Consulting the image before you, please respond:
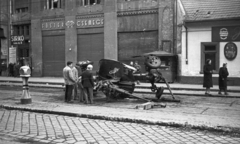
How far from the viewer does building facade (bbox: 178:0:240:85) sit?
1973 centimetres

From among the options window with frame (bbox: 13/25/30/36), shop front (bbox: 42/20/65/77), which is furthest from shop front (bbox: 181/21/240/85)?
window with frame (bbox: 13/25/30/36)

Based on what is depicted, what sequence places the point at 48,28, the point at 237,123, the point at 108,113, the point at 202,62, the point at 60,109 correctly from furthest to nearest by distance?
the point at 48,28 → the point at 202,62 → the point at 60,109 → the point at 108,113 → the point at 237,123

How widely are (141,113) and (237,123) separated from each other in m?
2.87

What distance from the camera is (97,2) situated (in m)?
26.4

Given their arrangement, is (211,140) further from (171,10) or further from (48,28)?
(48,28)

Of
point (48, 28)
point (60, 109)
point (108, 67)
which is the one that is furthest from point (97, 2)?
point (60, 109)

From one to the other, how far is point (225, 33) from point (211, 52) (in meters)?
1.73

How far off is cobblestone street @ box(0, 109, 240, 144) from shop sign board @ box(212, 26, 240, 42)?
49.7ft

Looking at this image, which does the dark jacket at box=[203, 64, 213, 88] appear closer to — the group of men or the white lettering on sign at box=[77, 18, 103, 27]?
the group of men

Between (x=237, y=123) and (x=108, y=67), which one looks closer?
(x=237, y=123)

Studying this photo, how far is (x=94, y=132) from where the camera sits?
6.47m

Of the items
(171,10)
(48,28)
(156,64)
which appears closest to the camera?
(156,64)

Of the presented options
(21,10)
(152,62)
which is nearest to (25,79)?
(152,62)

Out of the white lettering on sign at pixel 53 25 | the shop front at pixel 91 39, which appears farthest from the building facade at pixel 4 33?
the shop front at pixel 91 39
